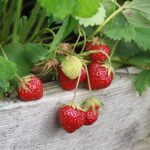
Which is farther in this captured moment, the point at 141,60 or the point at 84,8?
the point at 141,60

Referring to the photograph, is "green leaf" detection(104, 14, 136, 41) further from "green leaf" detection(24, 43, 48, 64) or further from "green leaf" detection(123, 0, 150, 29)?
"green leaf" detection(24, 43, 48, 64)

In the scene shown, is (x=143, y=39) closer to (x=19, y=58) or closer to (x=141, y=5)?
(x=141, y=5)

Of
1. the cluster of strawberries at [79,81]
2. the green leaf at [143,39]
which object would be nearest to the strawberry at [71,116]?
the cluster of strawberries at [79,81]

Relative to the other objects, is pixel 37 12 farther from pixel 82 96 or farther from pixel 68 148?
pixel 68 148

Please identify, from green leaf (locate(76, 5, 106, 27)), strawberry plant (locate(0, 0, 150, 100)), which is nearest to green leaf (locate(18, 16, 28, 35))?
strawberry plant (locate(0, 0, 150, 100))

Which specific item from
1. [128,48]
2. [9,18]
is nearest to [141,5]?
[128,48]

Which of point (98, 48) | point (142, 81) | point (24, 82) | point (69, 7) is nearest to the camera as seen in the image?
point (69, 7)

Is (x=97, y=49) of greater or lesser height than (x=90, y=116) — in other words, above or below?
above
